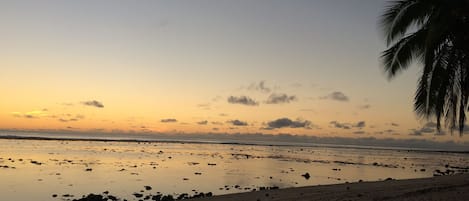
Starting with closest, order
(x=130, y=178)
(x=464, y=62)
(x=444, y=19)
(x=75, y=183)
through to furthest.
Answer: (x=444, y=19) < (x=464, y=62) < (x=75, y=183) < (x=130, y=178)

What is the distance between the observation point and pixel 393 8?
1480 cm

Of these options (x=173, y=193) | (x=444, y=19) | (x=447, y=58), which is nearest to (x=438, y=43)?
(x=447, y=58)

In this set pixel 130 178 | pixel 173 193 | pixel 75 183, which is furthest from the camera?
pixel 130 178

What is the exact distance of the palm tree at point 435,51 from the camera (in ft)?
44.8

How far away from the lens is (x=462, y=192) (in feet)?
44.8

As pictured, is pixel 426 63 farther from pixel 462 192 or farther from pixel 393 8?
pixel 462 192

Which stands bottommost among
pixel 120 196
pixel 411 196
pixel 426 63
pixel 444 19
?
pixel 120 196

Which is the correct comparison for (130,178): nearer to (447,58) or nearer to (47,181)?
(47,181)

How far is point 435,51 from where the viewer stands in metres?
15.2

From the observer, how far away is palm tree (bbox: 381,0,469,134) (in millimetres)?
13659

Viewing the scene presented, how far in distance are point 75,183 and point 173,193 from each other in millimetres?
6316

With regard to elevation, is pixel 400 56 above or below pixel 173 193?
above

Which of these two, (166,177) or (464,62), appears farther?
(166,177)

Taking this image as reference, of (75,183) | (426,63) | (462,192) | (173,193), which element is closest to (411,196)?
(462,192)
